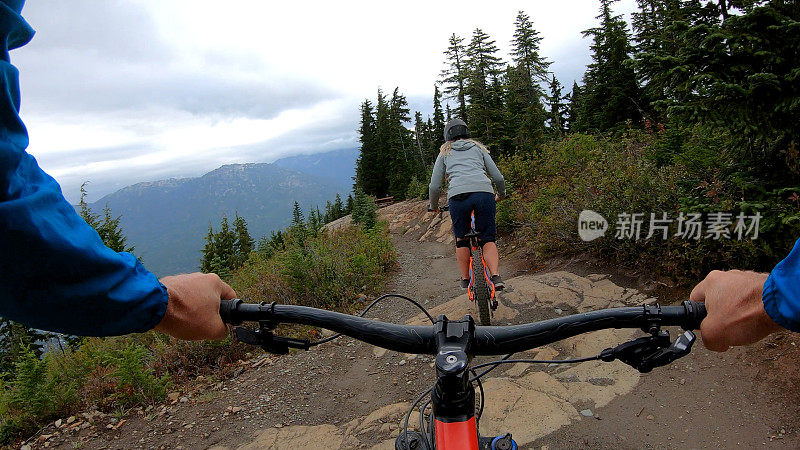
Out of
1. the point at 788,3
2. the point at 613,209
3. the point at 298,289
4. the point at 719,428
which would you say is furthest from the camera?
the point at 298,289

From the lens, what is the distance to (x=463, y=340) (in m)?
1.22

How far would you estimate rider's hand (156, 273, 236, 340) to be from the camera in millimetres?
1336

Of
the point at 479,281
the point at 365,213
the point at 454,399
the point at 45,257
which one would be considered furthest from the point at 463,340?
the point at 365,213

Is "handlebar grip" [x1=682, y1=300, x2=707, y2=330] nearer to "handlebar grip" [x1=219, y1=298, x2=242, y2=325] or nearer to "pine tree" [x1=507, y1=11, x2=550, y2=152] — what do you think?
"handlebar grip" [x1=219, y1=298, x2=242, y2=325]

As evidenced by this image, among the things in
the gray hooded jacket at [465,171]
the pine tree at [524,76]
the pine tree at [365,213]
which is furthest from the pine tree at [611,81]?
the gray hooded jacket at [465,171]

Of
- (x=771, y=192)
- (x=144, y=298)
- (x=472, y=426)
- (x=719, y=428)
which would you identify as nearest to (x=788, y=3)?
(x=771, y=192)

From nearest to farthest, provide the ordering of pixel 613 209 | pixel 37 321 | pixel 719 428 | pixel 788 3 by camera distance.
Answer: pixel 37 321
pixel 719 428
pixel 788 3
pixel 613 209

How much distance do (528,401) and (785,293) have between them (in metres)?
3.04

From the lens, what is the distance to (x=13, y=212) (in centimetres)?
87

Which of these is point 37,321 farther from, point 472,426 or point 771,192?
point 771,192

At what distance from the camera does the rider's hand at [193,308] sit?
1.34 metres

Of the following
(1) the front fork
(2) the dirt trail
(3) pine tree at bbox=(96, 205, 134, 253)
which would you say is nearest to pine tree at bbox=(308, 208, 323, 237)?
(2) the dirt trail

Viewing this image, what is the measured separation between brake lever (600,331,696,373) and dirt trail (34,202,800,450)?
235cm

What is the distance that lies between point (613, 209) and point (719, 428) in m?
3.70
